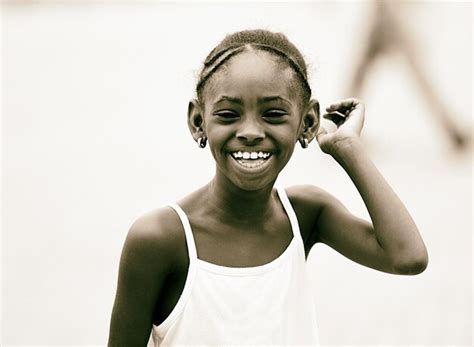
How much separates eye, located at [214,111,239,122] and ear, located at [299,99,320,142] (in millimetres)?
212

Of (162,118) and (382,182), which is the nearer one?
(382,182)

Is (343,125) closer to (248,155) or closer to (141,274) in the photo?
(248,155)

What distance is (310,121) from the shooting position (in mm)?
2195

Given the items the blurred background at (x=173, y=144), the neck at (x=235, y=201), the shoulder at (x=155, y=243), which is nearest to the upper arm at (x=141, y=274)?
the shoulder at (x=155, y=243)

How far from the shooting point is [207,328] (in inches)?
80.9

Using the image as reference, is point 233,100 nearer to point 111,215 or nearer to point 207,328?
point 207,328

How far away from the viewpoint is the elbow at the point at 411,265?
6.86 ft

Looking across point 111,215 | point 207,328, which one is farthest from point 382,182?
point 111,215

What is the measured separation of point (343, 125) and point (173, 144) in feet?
12.6

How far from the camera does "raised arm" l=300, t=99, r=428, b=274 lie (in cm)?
210

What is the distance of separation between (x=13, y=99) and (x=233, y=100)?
192 inches

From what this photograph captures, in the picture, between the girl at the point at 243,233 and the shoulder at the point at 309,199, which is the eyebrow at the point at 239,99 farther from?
the shoulder at the point at 309,199

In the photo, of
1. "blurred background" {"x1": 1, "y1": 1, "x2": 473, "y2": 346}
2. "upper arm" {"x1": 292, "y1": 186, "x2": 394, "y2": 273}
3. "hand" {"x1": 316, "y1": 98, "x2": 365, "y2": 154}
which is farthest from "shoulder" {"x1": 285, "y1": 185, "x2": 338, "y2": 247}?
"blurred background" {"x1": 1, "y1": 1, "x2": 473, "y2": 346}

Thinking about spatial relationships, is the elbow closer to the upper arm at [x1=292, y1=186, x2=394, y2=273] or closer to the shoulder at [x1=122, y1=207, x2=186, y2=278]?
the upper arm at [x1=292, y1=186, x2=394, y2=273]
